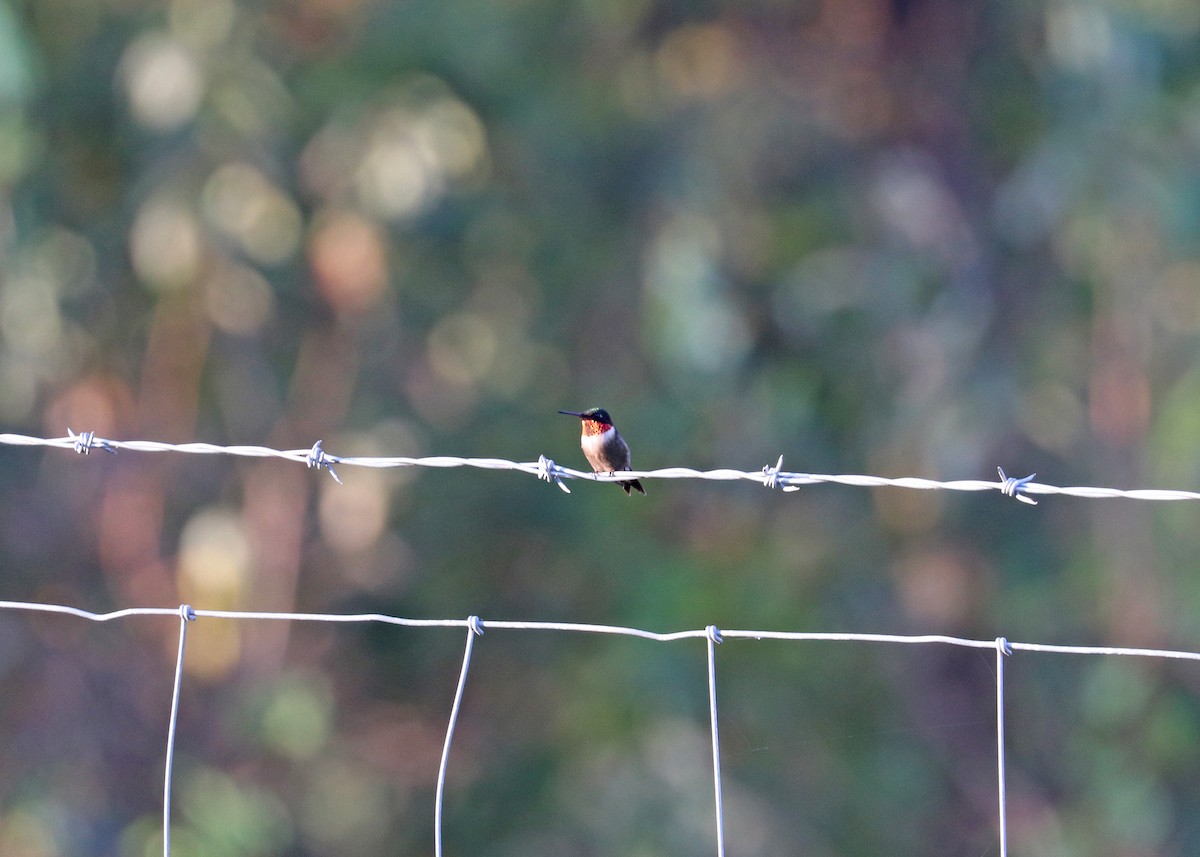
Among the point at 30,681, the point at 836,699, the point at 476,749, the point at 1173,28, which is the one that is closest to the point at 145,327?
the point at 30,681

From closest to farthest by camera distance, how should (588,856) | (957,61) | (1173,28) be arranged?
1. (1173,28)
2. (588,856)
3. (957,61)

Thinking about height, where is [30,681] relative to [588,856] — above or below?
above

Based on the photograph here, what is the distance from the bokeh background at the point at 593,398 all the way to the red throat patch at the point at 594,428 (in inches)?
234

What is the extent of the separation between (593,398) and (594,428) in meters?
6.36

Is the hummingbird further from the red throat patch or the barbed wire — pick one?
the barbed wire

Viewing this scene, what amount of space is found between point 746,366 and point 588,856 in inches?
142

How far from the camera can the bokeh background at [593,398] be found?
34.1 ft

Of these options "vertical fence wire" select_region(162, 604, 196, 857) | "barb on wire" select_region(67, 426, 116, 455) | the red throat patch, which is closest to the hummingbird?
the red throat patch

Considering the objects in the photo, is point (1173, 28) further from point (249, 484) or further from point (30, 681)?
point (30, 681)

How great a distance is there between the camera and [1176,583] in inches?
409

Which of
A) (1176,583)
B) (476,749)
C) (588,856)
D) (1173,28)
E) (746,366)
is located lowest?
(588,856)

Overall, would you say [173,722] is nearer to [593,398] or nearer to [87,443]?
[87,443]

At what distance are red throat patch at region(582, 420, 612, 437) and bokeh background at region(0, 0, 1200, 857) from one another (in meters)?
5.94

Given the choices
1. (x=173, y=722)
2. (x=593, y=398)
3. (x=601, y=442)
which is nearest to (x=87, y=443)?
(x=173, y=722)
